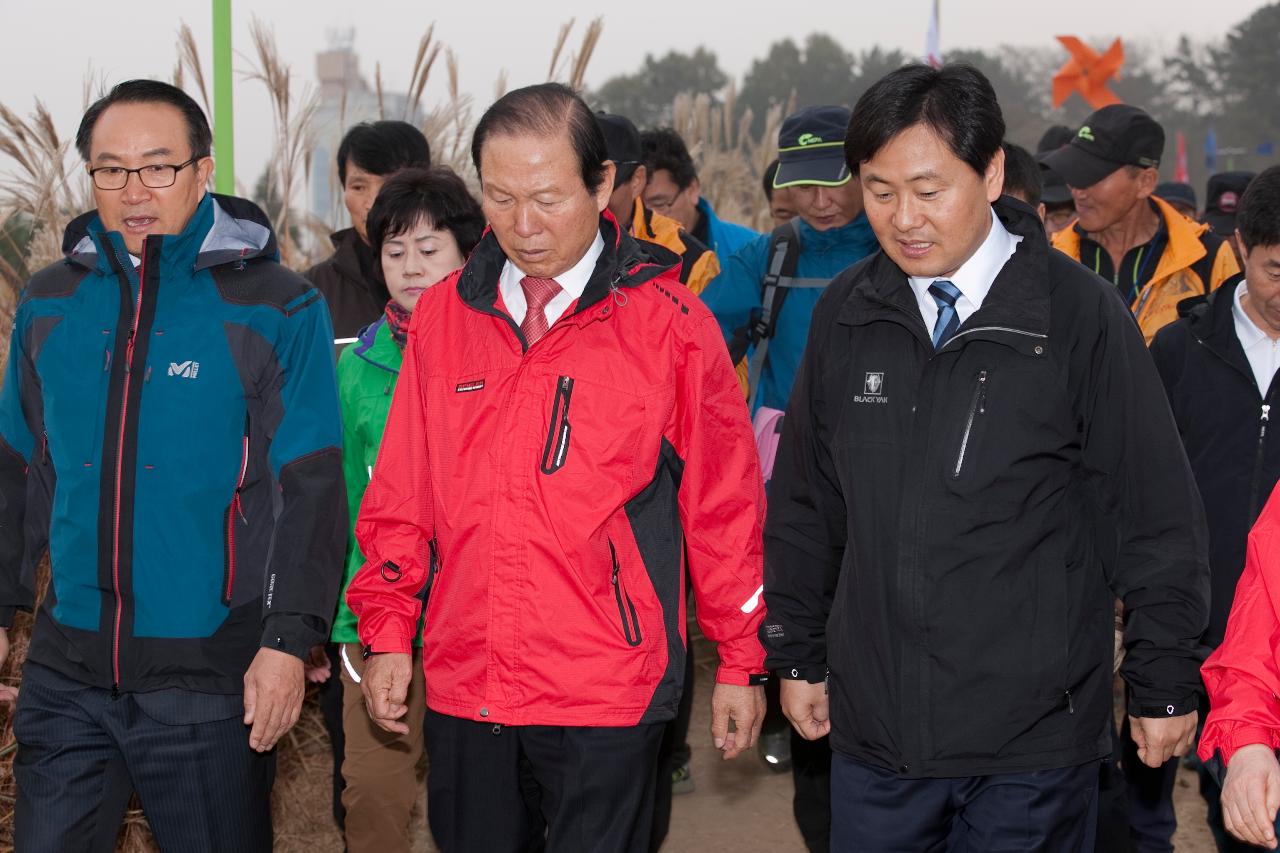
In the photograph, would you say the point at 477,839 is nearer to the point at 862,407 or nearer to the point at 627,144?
the point at 862,407

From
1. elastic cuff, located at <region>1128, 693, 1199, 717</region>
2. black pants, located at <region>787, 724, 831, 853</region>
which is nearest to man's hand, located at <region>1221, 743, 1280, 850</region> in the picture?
elastic cuff, located at <region>1128, 693, 1199, 717</region>

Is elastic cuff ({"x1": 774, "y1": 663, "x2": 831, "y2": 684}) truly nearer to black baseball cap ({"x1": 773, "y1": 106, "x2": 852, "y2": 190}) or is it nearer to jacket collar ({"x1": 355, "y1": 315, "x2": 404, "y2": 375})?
jacket collar ({"x1": 355, "y1": 315, "x2": 404, "y2": 375})

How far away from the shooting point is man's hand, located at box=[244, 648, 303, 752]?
3.26 meters

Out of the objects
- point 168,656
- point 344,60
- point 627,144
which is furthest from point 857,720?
point 344,60

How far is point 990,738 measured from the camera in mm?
2967

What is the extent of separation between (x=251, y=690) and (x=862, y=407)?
4.82 ft

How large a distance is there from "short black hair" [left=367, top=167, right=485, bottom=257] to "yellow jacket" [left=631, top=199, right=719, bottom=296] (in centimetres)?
169

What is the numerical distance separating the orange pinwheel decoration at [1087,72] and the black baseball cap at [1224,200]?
5.85 m

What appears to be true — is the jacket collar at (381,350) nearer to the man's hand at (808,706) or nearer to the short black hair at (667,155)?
the man's hand at (808,706)

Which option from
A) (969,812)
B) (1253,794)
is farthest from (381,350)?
(1253,794)

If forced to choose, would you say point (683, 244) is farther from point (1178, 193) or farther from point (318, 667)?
point (1178, 193)

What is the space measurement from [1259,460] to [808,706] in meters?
1.62

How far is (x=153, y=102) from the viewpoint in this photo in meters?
3.55

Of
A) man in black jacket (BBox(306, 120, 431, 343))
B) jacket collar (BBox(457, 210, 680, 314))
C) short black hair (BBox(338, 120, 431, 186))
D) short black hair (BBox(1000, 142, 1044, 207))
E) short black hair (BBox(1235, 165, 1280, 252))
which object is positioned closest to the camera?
jacket collar (BBox(457, 210, 680, 314))
